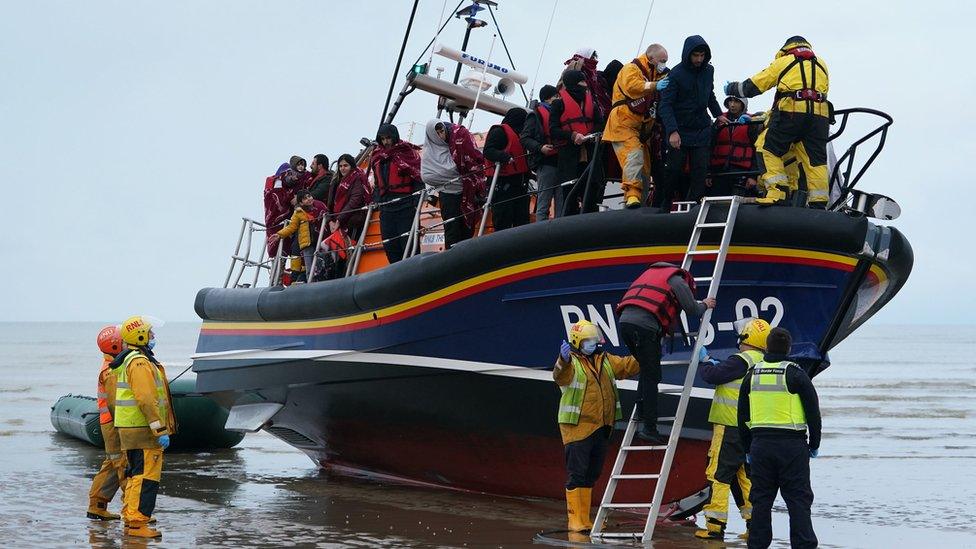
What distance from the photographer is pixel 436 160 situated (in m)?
8.84

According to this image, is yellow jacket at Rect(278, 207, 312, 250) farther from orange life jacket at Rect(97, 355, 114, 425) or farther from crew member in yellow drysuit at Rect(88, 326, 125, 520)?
orange life jacket at Rect(97, 355, 114, 425)

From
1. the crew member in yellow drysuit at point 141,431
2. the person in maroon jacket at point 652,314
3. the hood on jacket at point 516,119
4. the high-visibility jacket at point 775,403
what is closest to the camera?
the high-visibility jacket at point 775,403

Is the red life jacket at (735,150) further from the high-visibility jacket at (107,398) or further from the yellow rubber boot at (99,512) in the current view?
the yellow rubber boot at (99,512)

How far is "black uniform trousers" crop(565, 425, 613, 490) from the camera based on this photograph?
7.03 meters

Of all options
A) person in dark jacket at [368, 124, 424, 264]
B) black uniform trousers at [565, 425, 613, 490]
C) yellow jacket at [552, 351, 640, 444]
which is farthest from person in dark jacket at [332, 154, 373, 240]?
black uniform trousers at [565, 425, 613, 490]

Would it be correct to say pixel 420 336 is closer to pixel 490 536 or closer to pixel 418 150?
pixel 490 536

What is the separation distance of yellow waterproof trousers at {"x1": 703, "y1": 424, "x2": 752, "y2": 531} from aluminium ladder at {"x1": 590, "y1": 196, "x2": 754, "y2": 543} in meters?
0.35

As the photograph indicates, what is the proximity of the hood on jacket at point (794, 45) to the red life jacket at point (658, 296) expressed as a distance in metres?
1.57

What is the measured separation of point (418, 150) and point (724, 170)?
3119 millimetres

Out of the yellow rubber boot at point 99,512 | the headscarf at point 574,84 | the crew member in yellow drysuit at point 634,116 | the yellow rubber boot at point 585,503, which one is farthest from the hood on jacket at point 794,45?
the yellow rubber boot at point 99,512

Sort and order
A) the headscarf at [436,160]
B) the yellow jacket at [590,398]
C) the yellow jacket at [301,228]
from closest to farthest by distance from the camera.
Answer: the yellow jacket at [590,398]
the headscarf at [436,160]
the yellow jacket at [301,228]

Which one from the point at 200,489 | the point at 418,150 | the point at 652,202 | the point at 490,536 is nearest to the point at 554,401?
the point at 490,536

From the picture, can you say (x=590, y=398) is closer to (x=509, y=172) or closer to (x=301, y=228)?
(x=509, y=172)

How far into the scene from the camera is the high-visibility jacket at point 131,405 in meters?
7.37
